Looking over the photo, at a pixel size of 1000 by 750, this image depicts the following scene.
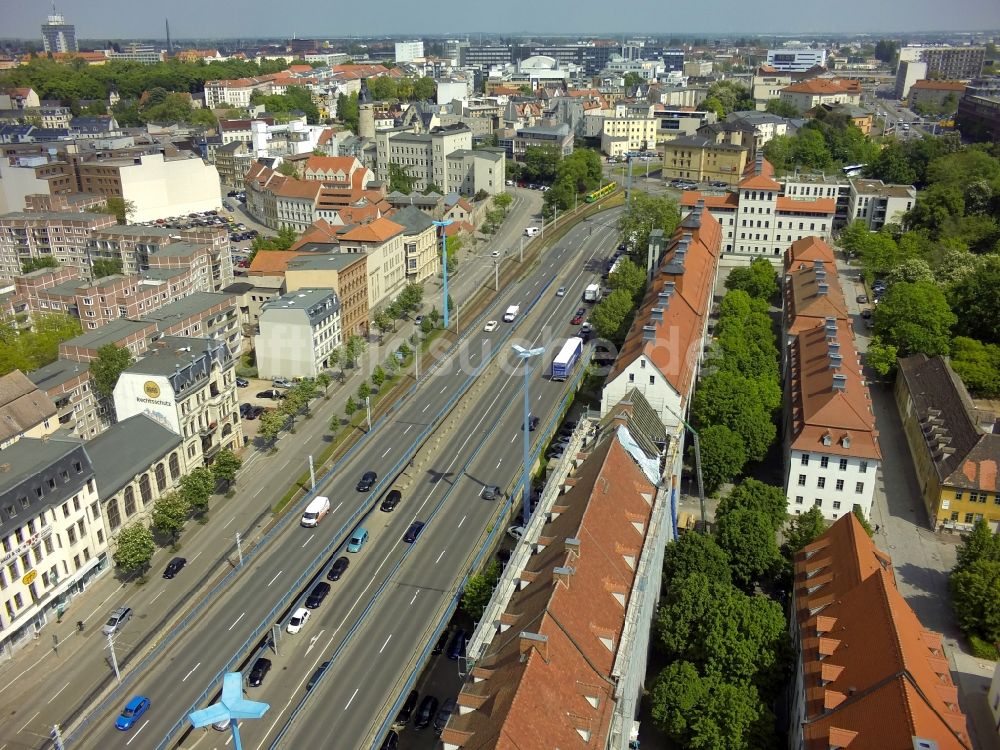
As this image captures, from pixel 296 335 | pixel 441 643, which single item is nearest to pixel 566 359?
pixel 296 335

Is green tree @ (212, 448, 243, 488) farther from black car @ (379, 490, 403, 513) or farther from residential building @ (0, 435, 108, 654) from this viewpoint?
black car @ (379, 490, 403, 513)

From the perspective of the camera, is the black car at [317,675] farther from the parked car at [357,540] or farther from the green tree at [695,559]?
the green tree at [695,559]

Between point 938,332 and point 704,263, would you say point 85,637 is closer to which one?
point 704,263

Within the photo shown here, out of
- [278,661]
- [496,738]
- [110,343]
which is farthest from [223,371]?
[496,738]

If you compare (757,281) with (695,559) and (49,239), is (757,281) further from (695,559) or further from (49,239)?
(49,239)

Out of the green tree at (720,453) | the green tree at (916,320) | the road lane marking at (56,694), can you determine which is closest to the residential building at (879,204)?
the green tree at (916,320)

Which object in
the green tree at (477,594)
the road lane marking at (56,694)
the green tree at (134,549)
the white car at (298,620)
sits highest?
the green tree at (477,594)
